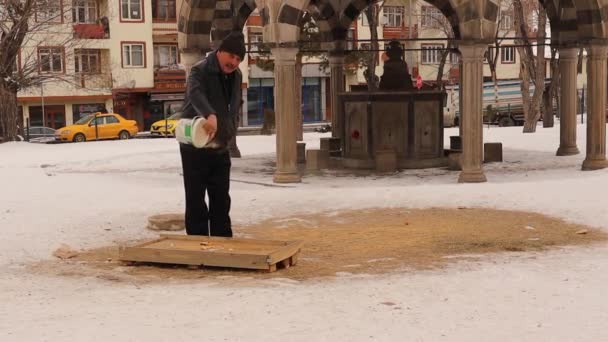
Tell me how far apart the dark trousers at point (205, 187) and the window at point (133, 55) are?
44.8 meters

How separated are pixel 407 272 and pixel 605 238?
Result: 2794 millimetres

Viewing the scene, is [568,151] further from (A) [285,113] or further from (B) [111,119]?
(B) [111,119]

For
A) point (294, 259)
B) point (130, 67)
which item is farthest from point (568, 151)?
point (130, 67)

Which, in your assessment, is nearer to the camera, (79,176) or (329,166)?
(79,176)

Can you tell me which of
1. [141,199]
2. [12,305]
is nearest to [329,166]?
[141,199]

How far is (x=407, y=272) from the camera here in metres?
7.52

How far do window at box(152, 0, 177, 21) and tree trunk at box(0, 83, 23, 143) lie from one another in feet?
74.6

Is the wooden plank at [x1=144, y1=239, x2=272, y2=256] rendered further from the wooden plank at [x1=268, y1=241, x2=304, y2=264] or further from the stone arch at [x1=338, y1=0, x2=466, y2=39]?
the stone arch at [x1=338, y1=0, x2=466, y2=39]

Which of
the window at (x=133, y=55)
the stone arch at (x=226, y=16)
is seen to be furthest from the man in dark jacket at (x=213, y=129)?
the window at (x=133, y=55)

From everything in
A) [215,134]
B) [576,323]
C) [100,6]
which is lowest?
[576,323]

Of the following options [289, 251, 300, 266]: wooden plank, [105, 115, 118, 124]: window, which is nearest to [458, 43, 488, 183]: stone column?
[289, 251, 300, 266]: wooden plank

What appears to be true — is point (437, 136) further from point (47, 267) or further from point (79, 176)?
point (47, 267)

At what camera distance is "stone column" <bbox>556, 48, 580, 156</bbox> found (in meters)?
19.1

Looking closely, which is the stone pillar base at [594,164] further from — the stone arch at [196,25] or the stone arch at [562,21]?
the stone arch at [196,25]
